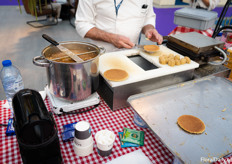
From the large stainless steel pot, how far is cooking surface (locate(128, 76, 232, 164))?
10.5 inches

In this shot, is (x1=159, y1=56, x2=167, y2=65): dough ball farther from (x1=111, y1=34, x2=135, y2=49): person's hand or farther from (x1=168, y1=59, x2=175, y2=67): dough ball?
(x1=111, y1=34, x2=135, y2=49): person's hand

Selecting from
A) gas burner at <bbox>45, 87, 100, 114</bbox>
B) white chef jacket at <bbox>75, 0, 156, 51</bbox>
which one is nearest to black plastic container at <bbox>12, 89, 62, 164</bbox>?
gas burner at <bbox>45, 87, 100, 114</bbox>

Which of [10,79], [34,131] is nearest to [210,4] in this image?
[10,79]

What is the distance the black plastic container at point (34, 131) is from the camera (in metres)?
0.67

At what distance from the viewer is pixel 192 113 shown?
1028 mm

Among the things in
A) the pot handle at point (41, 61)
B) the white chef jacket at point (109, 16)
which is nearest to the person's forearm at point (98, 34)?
the white chef jacket at point (109, 16)

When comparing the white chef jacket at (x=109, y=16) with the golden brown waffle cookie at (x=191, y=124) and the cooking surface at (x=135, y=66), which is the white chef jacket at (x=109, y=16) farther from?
the golden brown waffle cookie at (x=191, y=124)

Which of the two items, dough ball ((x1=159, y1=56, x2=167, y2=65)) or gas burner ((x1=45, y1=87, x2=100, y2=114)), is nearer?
gas burner ((x1=45, y1=87, x2=100, y2=114))

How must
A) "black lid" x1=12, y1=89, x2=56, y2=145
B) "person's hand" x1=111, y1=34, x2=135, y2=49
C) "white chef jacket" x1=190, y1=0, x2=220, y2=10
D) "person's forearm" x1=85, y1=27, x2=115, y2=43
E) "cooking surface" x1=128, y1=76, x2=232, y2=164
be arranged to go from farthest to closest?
"white chef jacket" x1=190, y1=0, x2=220, y2=10 < "person's forearm" x1=85, y1=27, x2=115, y2=43 < "person's hand" x1=111, y1=34, x2=135, y2=49 < "cooking surface" x1=128, y1=76, x2=232, y2=164 < "black lid" x1=12, y1=89, x2=56, y2=145

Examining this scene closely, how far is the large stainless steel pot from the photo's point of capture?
0.90 m

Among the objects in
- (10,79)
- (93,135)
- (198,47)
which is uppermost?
(198,47)

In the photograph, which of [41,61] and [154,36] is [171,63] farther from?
[41,61]

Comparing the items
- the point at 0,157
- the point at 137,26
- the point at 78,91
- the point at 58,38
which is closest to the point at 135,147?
the point at 78,91

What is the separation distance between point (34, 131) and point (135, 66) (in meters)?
0.79
